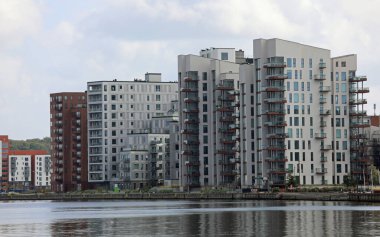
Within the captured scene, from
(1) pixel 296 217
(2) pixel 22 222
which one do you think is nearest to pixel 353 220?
(1) pixel 296 217

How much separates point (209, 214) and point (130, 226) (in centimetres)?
3044

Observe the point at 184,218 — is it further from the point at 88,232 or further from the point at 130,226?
the point at 88,232

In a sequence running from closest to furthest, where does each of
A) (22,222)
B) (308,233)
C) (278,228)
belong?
(308,233) → (278,228) → (22,222)

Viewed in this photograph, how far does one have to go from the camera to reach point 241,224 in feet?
409

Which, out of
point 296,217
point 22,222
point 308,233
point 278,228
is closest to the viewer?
point 308,233

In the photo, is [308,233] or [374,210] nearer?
[308,233]

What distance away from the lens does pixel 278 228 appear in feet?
379

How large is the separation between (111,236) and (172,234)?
6.19 m

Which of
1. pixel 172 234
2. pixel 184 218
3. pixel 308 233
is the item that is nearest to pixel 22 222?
pixel 184 218

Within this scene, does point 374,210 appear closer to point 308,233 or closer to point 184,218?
point 184,218

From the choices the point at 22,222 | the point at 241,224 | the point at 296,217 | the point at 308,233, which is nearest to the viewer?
the point at 308,233

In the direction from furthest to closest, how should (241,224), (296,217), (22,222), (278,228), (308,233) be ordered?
(22,222) → (296,217) → (241,224) → (278,228) → (308,233)

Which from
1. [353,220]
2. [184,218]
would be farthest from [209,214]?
[353,220]

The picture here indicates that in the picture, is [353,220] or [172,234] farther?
[353,220]
